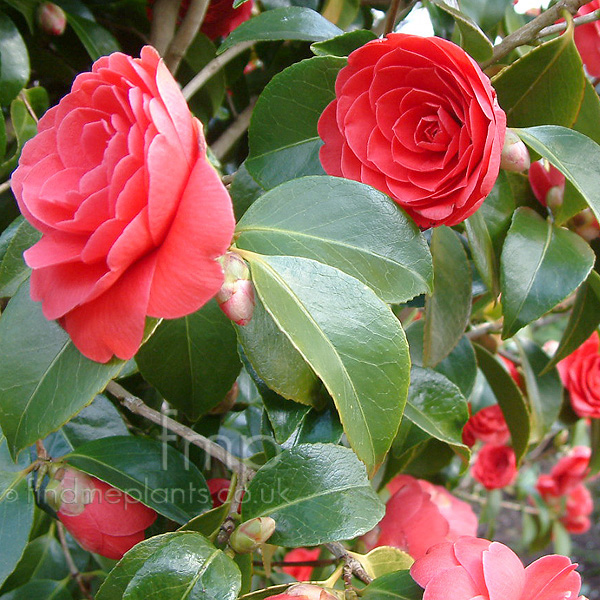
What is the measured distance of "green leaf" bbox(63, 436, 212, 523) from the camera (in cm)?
61

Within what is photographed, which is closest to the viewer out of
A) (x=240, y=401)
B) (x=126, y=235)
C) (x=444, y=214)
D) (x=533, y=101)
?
(x=126, y=235)

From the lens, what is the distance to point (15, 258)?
2.00 feet

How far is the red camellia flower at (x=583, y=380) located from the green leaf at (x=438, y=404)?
0.45m

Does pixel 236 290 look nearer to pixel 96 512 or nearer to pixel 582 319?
pixel 96 512

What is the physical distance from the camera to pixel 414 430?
2.35 feet

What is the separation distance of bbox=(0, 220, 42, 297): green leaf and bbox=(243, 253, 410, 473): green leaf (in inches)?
10.0

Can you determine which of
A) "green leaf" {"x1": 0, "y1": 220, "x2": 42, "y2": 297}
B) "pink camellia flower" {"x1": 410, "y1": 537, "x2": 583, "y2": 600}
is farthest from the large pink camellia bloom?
"pink camellia flower" {"x1": 410, "y1": 537, "x2": 583, "y2": 600}

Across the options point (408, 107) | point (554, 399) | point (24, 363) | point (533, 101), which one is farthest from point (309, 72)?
point (554, 399)

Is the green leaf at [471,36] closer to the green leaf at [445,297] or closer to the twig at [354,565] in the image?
the green leaf at [445,297]

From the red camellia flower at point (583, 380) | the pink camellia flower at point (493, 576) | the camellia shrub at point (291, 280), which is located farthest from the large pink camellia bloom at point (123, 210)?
the red camellia flower at point (583, 380)

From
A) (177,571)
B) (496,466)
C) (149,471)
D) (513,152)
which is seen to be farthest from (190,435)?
(496,466)

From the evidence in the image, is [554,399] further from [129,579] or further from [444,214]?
[129,579]

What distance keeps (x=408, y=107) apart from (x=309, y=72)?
0.33 feet

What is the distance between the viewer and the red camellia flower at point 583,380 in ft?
3.52
